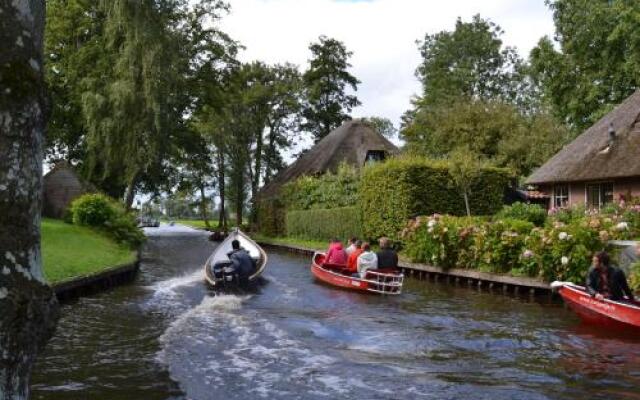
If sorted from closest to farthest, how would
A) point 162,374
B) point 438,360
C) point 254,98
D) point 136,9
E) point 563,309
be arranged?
point 162,374
point 438,360
point 563,309
point 136,9
point 254,98

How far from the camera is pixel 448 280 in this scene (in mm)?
22453

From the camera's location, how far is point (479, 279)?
2077cm

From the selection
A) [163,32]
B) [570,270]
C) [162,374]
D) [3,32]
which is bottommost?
[162,374]

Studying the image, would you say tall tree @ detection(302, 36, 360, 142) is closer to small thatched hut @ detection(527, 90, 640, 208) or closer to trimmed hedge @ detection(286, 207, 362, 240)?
trimmed hedge @ detection(286, 207, 362, 240)

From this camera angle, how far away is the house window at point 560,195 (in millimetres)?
33656

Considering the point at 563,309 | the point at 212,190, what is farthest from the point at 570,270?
the point at 212,190

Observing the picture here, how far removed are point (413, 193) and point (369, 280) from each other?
36.2 ft

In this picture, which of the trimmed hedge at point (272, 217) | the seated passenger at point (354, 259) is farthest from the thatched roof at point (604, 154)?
the trimmed hedge at point (272, 217)

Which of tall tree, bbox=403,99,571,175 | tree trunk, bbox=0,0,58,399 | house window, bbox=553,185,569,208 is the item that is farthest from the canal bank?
tall tree, bbox=403,99,571,175

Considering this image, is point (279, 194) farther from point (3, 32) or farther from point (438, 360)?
point (3, 32)

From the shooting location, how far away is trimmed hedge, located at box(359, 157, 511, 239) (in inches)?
1146

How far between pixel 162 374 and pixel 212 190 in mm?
70447

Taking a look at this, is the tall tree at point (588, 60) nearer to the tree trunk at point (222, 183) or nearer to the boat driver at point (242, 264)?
the boat driver at point (242, 264)

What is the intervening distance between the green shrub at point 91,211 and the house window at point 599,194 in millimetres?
23524
